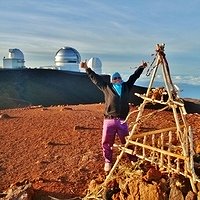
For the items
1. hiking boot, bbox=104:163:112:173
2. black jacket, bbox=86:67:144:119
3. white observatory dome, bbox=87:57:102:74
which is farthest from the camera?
white observatory dome, bbox=87:57:102:74

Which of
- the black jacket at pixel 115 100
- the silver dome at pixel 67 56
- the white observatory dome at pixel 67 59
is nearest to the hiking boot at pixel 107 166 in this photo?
the black jacket at pixel 115 100

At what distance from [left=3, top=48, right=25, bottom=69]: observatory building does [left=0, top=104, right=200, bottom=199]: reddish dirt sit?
2435 cm

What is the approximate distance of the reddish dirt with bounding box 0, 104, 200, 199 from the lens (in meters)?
9.44

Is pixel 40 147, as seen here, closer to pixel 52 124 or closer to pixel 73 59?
pixel 52 124

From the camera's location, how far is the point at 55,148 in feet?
36.8

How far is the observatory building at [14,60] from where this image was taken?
39094 millimetres

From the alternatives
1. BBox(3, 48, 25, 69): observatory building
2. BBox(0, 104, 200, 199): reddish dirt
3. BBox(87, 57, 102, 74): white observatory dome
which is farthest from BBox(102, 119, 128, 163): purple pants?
BBox(3, 48, 25, 69): observatory building

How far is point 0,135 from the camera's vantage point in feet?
41.2

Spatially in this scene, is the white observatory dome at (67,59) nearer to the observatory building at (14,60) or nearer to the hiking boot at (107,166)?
the observatory building at (14,60)

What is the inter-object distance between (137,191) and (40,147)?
421 centimetres

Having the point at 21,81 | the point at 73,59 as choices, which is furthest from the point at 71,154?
the point at 73,59

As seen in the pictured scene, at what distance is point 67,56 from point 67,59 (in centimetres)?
24

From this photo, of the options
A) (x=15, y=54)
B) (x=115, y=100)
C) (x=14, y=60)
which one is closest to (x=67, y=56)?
(x=14, y=60)

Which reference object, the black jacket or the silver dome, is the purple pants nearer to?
the black jacket
